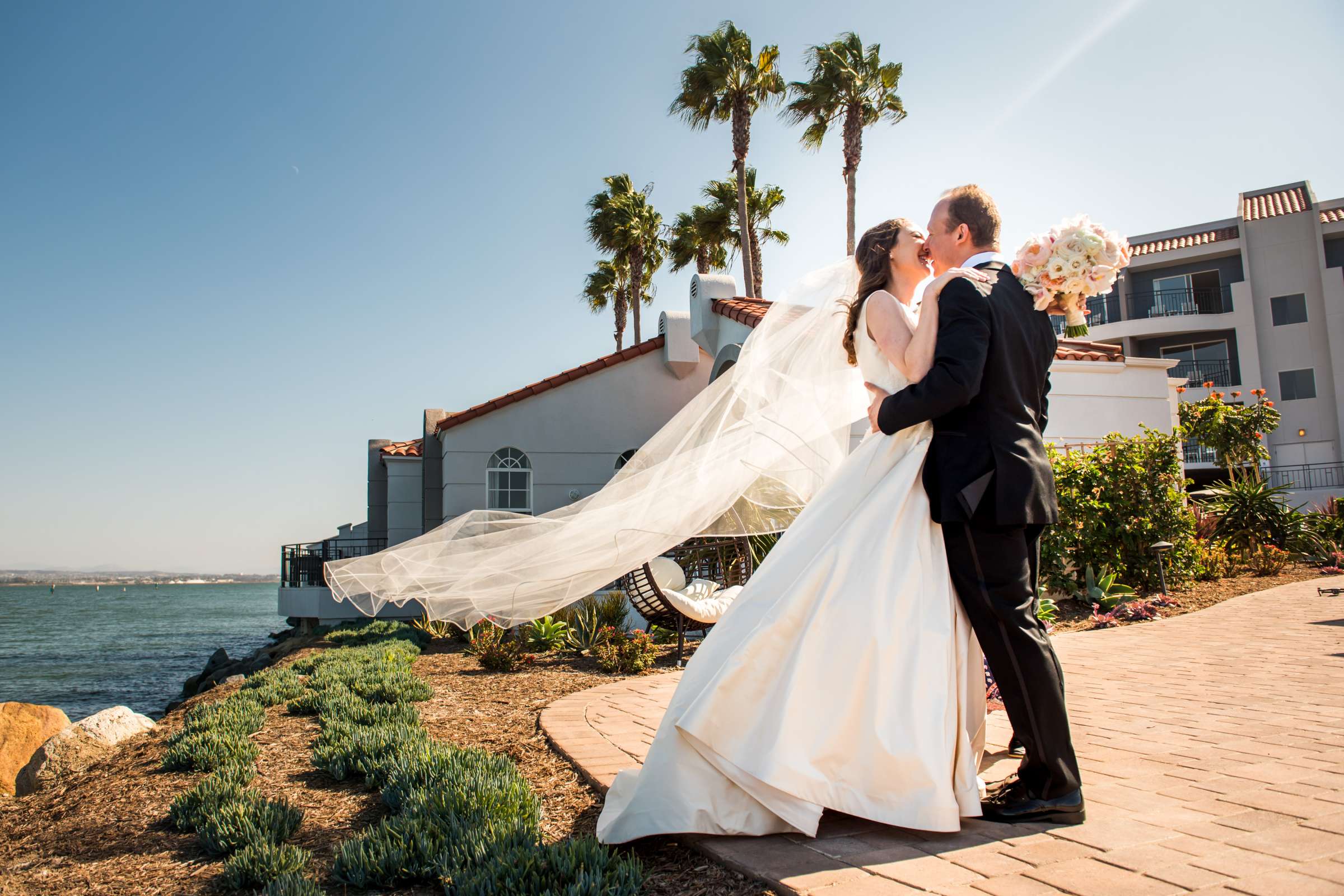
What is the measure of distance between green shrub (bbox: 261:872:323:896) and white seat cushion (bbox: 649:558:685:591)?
18.7 ft

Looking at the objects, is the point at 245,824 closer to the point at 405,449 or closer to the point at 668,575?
the point at 668,575

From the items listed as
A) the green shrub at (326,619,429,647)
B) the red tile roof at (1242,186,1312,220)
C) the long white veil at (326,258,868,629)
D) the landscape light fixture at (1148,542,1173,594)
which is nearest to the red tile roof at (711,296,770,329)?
the landscape light fixture at (1148,542,1173,594)

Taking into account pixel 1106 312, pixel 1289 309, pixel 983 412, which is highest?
pixel 1106 312

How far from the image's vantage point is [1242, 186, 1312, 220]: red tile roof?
31922 millimetres

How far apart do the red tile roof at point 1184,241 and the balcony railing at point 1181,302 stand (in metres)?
1.86

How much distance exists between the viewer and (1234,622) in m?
8.34

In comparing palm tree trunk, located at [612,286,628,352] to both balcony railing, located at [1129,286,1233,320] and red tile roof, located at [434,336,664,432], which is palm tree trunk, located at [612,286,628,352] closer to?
red tile roof, located at [434,336,664,432]

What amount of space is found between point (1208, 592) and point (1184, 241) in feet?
100

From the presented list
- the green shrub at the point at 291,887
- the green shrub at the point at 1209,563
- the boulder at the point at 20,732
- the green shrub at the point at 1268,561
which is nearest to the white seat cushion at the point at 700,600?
the green shrub at the point at 291,887

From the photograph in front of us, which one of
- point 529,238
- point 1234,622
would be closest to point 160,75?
point 529,238

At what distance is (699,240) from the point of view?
2950cm

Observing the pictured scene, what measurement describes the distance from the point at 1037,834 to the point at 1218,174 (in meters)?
12.6

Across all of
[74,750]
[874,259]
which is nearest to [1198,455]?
[874,259]

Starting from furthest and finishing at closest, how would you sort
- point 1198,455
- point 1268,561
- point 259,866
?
point 1198,455, point 1268,561, point 259,866
